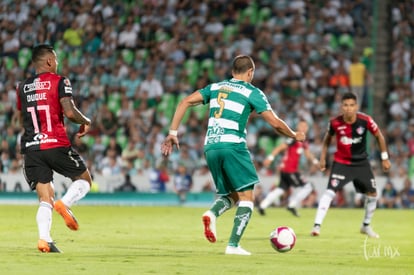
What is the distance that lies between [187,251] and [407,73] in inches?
764

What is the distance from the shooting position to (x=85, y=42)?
3153 centimetres

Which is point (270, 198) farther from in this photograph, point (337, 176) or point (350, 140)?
point (350, 140)

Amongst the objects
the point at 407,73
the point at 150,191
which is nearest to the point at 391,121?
the point at 407,73

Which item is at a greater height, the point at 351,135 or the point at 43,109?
the point at 43,109

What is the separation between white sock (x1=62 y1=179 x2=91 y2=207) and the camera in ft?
39.8

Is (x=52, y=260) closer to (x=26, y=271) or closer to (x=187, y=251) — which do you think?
(x=26, y=271)

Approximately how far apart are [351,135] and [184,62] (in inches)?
582

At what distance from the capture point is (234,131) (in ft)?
39.4

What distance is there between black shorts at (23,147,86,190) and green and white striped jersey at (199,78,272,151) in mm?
1678

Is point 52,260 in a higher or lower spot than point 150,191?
higher

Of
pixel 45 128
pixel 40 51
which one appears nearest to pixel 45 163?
pixel 45 128

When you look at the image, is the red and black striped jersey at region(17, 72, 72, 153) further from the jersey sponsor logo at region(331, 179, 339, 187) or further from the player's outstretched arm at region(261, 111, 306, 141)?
the jersey sponsor logo at region(331, 179, 339, 187)

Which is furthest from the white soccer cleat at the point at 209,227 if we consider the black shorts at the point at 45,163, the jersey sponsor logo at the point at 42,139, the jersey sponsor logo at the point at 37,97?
the jersey sponsor logo at the point at 37,97

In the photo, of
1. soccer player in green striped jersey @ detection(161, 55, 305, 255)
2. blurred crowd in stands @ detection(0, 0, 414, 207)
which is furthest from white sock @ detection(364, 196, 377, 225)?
blurred crowd in stands @ detection(0, 0, 414, 207)
